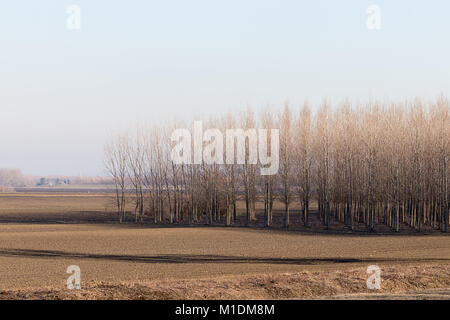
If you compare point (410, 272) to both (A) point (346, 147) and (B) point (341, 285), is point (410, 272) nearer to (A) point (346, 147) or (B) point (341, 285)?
(B) point (341, 285)

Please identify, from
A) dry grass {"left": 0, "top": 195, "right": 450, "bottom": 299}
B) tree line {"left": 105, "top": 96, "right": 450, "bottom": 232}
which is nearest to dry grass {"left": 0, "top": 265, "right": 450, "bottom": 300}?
dry grass {"left": 0, "top": 195, "right": 450, "bottom": 299}

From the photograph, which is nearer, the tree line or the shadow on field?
the shadow on field

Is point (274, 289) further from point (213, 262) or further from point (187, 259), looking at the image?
point (187, 259)

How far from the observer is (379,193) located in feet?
151

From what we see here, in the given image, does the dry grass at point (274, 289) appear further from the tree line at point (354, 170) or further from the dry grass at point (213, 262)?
the tree line at point (354, 170)

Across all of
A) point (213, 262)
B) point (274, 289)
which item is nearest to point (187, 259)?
point (213, 262)

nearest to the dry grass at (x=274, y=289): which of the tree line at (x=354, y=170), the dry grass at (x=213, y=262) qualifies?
the dry grass at (x=213, y=262)

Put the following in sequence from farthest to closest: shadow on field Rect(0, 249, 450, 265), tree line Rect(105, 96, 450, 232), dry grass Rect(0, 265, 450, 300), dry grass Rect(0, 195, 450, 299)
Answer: tree line Rect(105, 96, 450, 232)
shadow on field Rect(0, 249, 450, 265)
dry grass Rect(0, 195, 450, 299)
dry grass Rect(0, 265, 450, 300)

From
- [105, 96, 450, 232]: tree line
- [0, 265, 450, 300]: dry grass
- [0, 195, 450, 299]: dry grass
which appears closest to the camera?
[0, 265, 450, 300]: dry grass

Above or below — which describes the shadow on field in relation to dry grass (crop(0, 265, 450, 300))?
below

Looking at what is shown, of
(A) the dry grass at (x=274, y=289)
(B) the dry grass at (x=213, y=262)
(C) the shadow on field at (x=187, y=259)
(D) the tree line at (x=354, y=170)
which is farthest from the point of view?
(D) the tree line at (x=354, y=170)

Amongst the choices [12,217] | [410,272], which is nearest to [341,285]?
[410,272]

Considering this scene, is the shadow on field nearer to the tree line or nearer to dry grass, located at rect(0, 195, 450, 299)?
dry grass, located at rect(0, 195, 450, 299)

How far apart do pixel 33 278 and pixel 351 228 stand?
1139 inches
